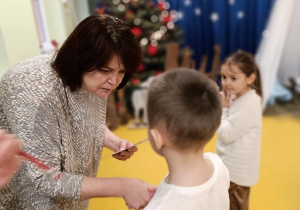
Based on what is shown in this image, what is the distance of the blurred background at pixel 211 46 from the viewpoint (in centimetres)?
212

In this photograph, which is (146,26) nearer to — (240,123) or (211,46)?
(211,46)

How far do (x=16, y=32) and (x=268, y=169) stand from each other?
2137 mm

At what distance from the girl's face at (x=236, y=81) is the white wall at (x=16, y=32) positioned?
1230 mm

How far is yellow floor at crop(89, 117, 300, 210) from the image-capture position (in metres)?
1.52

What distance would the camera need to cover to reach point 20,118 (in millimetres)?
798

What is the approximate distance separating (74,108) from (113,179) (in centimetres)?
30

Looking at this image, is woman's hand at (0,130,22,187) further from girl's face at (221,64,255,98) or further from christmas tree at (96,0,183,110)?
christmas tree at (96,0,183,110)

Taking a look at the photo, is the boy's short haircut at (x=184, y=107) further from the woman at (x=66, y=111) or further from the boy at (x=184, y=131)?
the woman at (x=66, y=111)

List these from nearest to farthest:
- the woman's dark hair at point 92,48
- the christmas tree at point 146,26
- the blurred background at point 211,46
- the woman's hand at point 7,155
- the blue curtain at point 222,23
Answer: the woman's hand at point 7,155, the woman's dark hair at point 92,48, the blurred background at point 211,46, the christmas tree at point 146,26, the blue curtain at point 222,23

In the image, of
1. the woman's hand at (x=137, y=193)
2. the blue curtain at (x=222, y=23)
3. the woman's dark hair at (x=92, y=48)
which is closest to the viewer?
the woman's hand at (x=137, y=193)

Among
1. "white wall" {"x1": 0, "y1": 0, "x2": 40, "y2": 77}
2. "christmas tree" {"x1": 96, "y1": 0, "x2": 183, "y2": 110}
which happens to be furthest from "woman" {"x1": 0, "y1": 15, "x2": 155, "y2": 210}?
"christmas tree" {"x1": 96, "y1": 0, "x2": 183, "y2": 110}

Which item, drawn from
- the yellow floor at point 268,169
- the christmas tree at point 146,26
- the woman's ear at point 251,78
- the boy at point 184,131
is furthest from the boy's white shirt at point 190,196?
the christmas tree at point 146,26

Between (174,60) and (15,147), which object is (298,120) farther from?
(15,147)

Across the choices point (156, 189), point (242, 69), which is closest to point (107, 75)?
point (156, 189)
